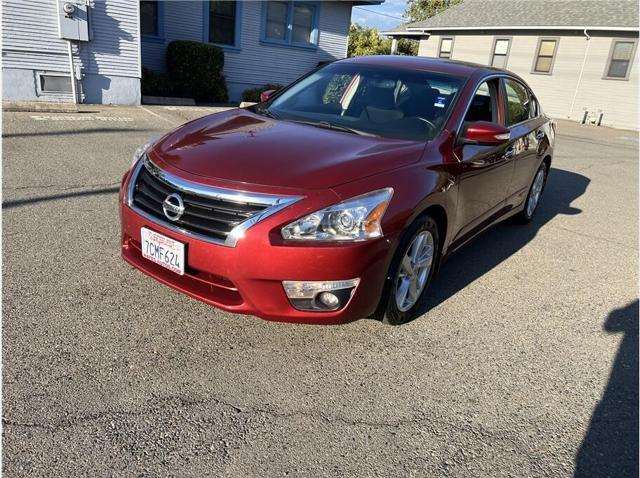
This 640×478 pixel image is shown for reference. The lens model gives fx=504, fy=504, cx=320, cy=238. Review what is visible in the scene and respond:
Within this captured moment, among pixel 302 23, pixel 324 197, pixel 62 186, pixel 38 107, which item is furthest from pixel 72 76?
pixel 324 197

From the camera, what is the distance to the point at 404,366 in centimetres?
290

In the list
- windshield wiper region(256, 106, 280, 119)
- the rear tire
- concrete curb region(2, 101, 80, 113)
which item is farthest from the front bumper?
concrete curb region(2, 101, 80, 113)

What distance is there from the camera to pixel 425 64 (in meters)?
4.18

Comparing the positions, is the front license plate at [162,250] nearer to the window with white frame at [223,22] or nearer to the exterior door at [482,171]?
the exterior door at [482,171]

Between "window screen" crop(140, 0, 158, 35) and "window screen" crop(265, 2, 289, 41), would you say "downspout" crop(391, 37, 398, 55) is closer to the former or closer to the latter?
"window screen" crop(265, 2, 289, 41)

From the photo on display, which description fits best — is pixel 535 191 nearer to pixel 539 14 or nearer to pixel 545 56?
pixel 545 56

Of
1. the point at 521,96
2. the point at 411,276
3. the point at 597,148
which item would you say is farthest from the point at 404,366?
the point at 597,148

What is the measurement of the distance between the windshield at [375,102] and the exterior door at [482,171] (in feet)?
0.80

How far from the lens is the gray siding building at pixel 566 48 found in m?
20.2

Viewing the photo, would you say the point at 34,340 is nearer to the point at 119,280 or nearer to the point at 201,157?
the point at 119,280

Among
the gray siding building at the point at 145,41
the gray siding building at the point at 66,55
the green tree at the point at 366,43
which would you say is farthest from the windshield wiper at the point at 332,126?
the green tree at the point at 366,43

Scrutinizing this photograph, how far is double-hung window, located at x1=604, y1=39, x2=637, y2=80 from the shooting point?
19.9 metres

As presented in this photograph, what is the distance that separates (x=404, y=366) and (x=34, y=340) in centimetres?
207

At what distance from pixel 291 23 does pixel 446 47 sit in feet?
44.5
